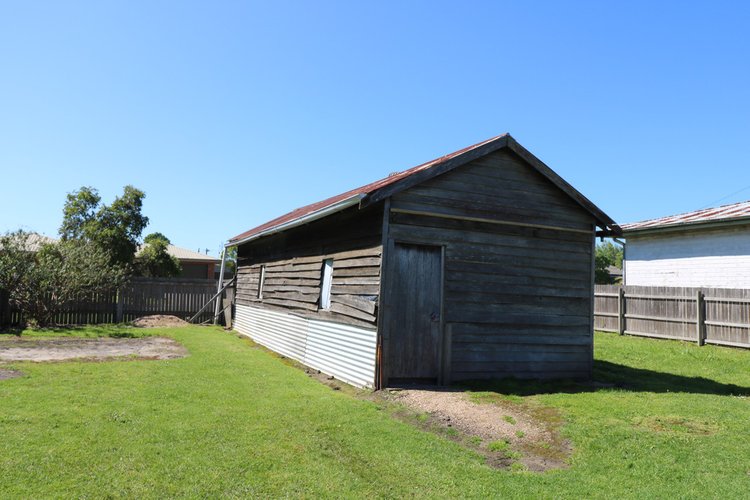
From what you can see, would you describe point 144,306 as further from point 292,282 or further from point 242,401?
point 242,401

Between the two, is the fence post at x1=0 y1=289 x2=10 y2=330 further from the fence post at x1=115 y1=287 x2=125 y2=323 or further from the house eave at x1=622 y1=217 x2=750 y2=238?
the house eave at x1=622 y1=217 x2=750 y2=238

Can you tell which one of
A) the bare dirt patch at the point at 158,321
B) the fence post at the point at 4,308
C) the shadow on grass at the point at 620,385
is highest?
the fence post at the point at 4,308

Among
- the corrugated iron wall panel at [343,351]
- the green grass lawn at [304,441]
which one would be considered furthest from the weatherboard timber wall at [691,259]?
the corrugated iron wall panel at [343,351]

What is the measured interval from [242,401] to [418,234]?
163 inches

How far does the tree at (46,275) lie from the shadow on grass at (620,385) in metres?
14.4

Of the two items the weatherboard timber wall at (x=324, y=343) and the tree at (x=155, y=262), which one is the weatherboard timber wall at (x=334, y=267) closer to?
the weatherboard timber wall at (x=324, y=343)

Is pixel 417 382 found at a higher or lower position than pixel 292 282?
lower

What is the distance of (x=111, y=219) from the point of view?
101 feet

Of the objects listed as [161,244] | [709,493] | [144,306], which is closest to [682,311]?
[709,493]

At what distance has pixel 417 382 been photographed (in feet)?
32.3

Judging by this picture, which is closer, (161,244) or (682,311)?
(682,311)

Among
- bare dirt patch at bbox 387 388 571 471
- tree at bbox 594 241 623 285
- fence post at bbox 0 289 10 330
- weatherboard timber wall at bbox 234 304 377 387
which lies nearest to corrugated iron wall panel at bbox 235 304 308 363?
weatherboard timber wall at bbox 234 304 377 387

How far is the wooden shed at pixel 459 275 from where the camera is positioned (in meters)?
9.65

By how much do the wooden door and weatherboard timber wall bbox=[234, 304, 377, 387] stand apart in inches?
17.8
